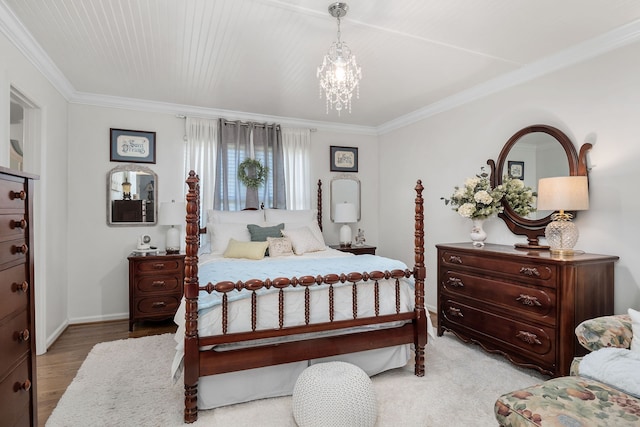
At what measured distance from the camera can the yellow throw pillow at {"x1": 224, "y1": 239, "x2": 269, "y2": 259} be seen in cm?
338

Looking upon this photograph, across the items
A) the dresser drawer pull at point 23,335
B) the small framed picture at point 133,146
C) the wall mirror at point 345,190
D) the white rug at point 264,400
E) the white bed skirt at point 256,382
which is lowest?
the white rug at point 264,400

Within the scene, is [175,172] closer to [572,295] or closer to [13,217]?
[13,217]

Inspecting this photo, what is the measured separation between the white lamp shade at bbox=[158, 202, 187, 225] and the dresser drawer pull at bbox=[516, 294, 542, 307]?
339cm

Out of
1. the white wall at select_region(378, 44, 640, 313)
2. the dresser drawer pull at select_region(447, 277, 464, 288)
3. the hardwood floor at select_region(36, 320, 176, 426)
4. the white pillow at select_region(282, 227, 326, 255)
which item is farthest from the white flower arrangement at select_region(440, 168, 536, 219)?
the hardwood floor at select_region(36, 320, 176, 426)

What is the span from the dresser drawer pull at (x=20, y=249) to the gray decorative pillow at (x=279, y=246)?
2282 mm

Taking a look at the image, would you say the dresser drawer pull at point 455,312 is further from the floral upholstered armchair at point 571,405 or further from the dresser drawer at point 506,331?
the floral upholstered armchair at point 571,405

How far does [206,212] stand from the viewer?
4270mm

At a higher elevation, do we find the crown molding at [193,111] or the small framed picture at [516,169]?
the crown molding at [193,111]

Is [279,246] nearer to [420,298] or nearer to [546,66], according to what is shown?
[420,298]

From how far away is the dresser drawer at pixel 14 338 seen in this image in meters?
1.28

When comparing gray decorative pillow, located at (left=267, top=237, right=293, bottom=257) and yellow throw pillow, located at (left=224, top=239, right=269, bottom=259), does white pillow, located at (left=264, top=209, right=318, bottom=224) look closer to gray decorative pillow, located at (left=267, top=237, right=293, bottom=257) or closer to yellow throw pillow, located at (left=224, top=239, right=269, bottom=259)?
gray decorative pillow, located at (left=267, top=237, right=293, bottom=257)

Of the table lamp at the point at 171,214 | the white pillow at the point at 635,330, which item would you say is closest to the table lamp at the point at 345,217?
the table lamp at the point at 171,214

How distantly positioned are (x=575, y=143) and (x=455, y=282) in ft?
5.09

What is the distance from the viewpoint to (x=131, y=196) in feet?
13.5
